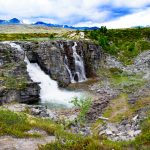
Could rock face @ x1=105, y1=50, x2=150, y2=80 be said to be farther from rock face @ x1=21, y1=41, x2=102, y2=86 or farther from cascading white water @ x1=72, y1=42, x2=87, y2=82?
cascading white water @ x1=72, y1=42, x2=87, y2=82

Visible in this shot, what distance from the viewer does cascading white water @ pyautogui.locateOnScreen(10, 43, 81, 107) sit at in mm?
61147

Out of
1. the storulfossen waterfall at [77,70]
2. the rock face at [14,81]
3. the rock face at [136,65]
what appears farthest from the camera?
the rock face at [136,65]

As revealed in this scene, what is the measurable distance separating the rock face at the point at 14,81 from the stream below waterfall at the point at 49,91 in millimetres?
2604

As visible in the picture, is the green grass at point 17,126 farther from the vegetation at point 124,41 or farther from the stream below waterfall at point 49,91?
the vegetation at point 124,41

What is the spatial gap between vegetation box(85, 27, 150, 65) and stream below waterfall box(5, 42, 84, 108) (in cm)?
3265

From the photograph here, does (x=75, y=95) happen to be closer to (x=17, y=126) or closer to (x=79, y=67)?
(x=79, y=67)

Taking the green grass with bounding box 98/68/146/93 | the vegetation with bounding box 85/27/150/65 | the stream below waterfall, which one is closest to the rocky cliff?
the stream below waterfall

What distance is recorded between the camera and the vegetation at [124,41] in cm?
10662

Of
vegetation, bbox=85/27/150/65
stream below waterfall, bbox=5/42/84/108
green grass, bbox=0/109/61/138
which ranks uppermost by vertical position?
vegetation, bbox=85/27/150/65

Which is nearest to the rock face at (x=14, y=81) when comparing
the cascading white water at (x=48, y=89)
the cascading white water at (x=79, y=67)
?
the cascading white water at (x=48, y=89)

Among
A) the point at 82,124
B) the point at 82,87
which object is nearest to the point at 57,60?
the point at 82,87

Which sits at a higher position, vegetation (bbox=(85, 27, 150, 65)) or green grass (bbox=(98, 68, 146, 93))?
vegetation (bbox=(85, 27, 150, 65))

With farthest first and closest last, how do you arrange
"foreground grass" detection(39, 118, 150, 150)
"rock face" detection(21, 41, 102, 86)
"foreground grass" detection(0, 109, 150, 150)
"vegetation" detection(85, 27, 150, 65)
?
"vegetation" detection(85, 27, 150, 65) < "rock face" detection(21, 41, 102, 86) < "foreground grass" detection(0, 109, 150, 150) < "foreground grass" detection(39, 118, 150, 150)

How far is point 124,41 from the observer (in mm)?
125188
